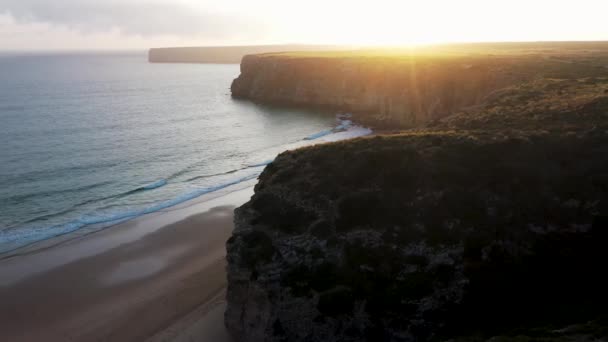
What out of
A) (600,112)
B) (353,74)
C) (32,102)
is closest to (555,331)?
(600,112)

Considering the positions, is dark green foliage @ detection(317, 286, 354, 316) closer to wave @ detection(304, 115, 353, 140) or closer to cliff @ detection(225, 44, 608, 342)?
cliff @ detection(225, 44, 608, 342)

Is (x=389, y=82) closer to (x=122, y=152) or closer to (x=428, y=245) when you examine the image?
(x=122, y=152)

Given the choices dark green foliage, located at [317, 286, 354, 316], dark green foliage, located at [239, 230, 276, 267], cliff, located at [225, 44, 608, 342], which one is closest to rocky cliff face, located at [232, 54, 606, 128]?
cliff, located at [225, 44, 608, 342]

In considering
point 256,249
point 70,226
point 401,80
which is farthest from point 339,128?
point 256,249

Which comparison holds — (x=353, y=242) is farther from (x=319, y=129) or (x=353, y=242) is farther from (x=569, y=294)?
(x=319, y=129)

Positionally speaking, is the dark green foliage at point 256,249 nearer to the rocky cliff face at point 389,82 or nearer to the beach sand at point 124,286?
the beach sand at point 124,286
